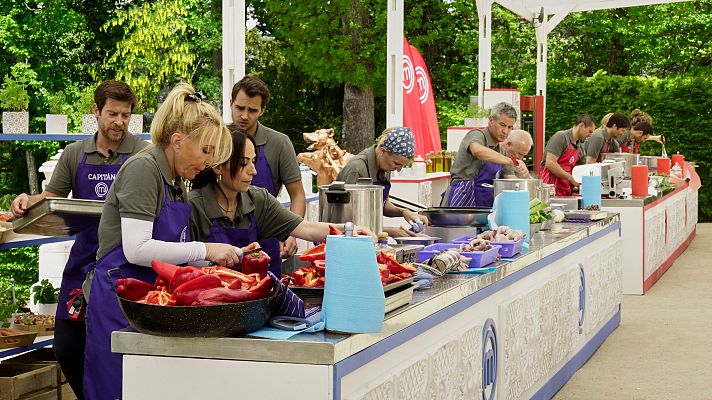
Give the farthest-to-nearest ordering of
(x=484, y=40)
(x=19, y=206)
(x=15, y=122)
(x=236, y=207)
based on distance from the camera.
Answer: (x=484, y=40)
(x=15, y=122)
(x=19, y=206)
(x=236, y=207)

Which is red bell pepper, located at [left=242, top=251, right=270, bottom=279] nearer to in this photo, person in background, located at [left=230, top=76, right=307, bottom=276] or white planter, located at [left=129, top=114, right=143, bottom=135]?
person in background, located at [left=230, top=76, right=307, bottom=276]

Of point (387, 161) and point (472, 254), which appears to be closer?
point (472, 254)

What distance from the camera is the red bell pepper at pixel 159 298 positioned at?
2914 millimetres

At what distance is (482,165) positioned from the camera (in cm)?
727

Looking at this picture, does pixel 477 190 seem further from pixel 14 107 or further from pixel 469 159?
pixel 14 107

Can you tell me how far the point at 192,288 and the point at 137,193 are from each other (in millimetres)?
489

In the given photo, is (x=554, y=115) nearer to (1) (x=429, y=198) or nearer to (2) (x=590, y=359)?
(1) (x=429, y=198)

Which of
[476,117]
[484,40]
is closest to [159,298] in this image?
[476,117]

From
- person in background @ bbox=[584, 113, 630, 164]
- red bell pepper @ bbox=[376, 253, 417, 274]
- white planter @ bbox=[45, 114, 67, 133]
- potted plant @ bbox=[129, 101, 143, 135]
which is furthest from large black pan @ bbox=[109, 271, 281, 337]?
person in background @ bbox=[584, 113, 630, 164]

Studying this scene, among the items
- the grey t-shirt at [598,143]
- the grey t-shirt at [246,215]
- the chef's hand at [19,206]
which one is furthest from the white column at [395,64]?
the grey t-shirt at [246,215]

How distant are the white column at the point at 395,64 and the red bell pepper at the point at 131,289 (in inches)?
315

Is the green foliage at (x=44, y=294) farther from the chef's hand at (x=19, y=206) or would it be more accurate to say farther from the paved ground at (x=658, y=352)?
the paved ground at (x=658, y=352)

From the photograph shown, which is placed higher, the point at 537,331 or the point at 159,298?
the point at 159,298

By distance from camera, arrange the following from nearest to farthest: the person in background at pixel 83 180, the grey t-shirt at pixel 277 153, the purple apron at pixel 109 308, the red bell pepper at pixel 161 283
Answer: the red bell pepper at pixel 161 283
the purple apron at pixel 109 308
the person in background at pixel 83 180
the grey t-shirt at pixel 277 153
